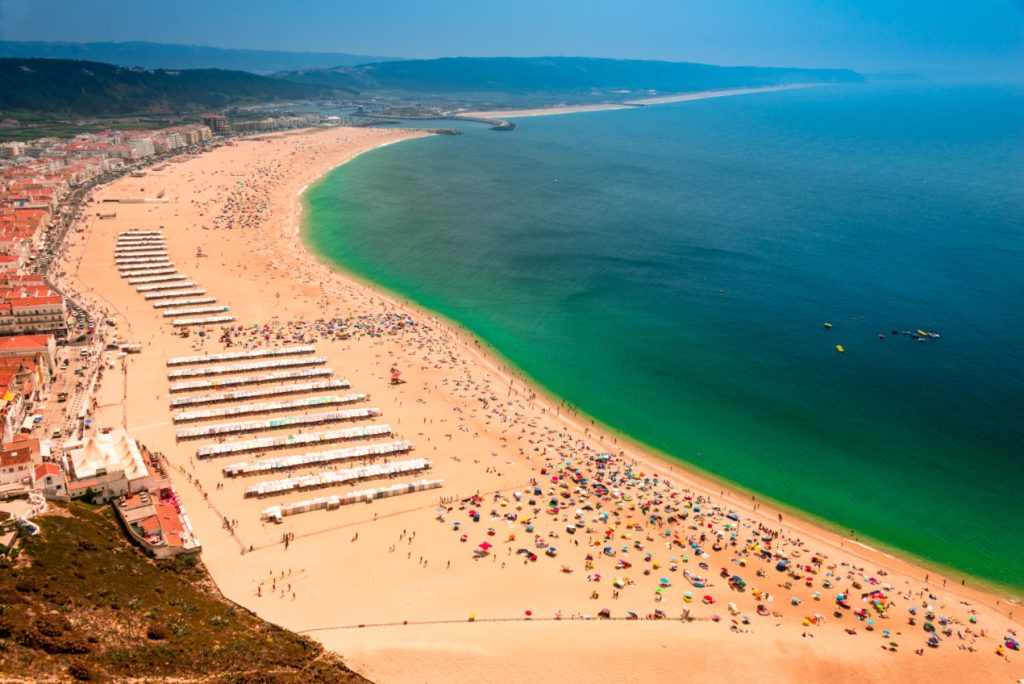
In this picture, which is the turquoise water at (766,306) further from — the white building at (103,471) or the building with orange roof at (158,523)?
the white building at (103,471)

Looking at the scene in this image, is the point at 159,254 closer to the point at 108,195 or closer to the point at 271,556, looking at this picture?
the point at 108,195

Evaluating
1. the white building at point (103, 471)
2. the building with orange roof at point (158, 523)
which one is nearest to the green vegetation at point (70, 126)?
the white building at point (103, 471)

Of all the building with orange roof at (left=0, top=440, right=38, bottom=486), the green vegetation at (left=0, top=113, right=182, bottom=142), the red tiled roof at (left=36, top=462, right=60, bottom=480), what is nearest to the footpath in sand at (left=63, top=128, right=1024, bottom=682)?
the red tiled roof at (left=36, top=462, right=60, bottom=480)

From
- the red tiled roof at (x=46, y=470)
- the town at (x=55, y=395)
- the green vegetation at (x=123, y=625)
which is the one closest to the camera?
the green vegetation at (x=123, y=625)

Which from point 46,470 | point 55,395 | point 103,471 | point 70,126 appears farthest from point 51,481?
point 70,126

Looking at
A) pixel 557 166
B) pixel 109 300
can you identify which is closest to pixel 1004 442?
pixel 109 300

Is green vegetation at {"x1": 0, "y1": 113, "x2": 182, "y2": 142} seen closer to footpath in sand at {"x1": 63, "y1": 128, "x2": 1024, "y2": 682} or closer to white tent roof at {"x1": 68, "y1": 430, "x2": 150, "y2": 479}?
footpath in sand at {"x1": 63, "y1": 128, "x2": 1024, "y2": 682}
